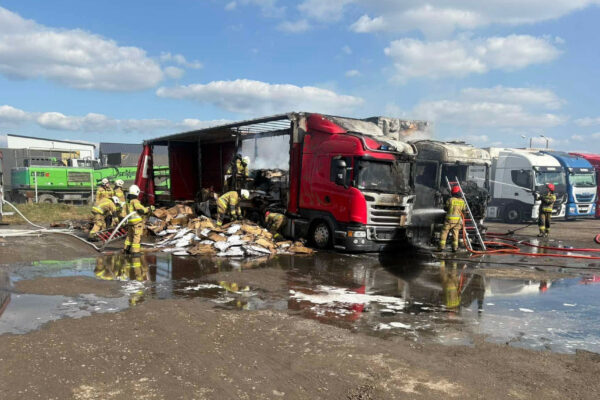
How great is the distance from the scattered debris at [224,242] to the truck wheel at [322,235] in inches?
14.1

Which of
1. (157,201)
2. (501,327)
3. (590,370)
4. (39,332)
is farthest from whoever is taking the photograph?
(157,201)

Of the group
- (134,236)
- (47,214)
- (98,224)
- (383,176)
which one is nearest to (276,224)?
(383,176)

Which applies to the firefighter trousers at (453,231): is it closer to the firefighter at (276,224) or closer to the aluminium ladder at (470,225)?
the aluminium ladder at (470,225)

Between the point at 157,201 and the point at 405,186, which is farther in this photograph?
the point at 157,201

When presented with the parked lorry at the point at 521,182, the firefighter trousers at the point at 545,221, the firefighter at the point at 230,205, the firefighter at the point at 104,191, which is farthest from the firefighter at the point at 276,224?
the parked lorry at the point at 521,182

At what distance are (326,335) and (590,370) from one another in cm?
243

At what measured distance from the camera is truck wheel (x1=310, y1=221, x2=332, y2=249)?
10.1 meters

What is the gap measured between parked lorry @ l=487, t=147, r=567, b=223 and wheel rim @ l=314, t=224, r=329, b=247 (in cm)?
1234

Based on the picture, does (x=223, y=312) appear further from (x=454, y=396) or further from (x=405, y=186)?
(x=405, y=186)

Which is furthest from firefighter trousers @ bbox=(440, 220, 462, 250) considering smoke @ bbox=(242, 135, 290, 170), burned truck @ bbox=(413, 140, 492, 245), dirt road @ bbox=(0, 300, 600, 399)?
dirt road @ bbox=(0, 300, 600, 399)

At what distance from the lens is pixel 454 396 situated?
3.23 metres

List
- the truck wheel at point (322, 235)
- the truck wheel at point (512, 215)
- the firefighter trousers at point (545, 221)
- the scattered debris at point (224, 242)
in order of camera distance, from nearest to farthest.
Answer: the scattered debris at point (224, 242), the truck wheel at point (322, 235), the firefighter trousers at point (545, 221), the truck wheel at point (512, 215)

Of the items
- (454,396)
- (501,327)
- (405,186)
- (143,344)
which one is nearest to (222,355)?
(143,344)

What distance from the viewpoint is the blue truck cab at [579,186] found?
19.4 meters
